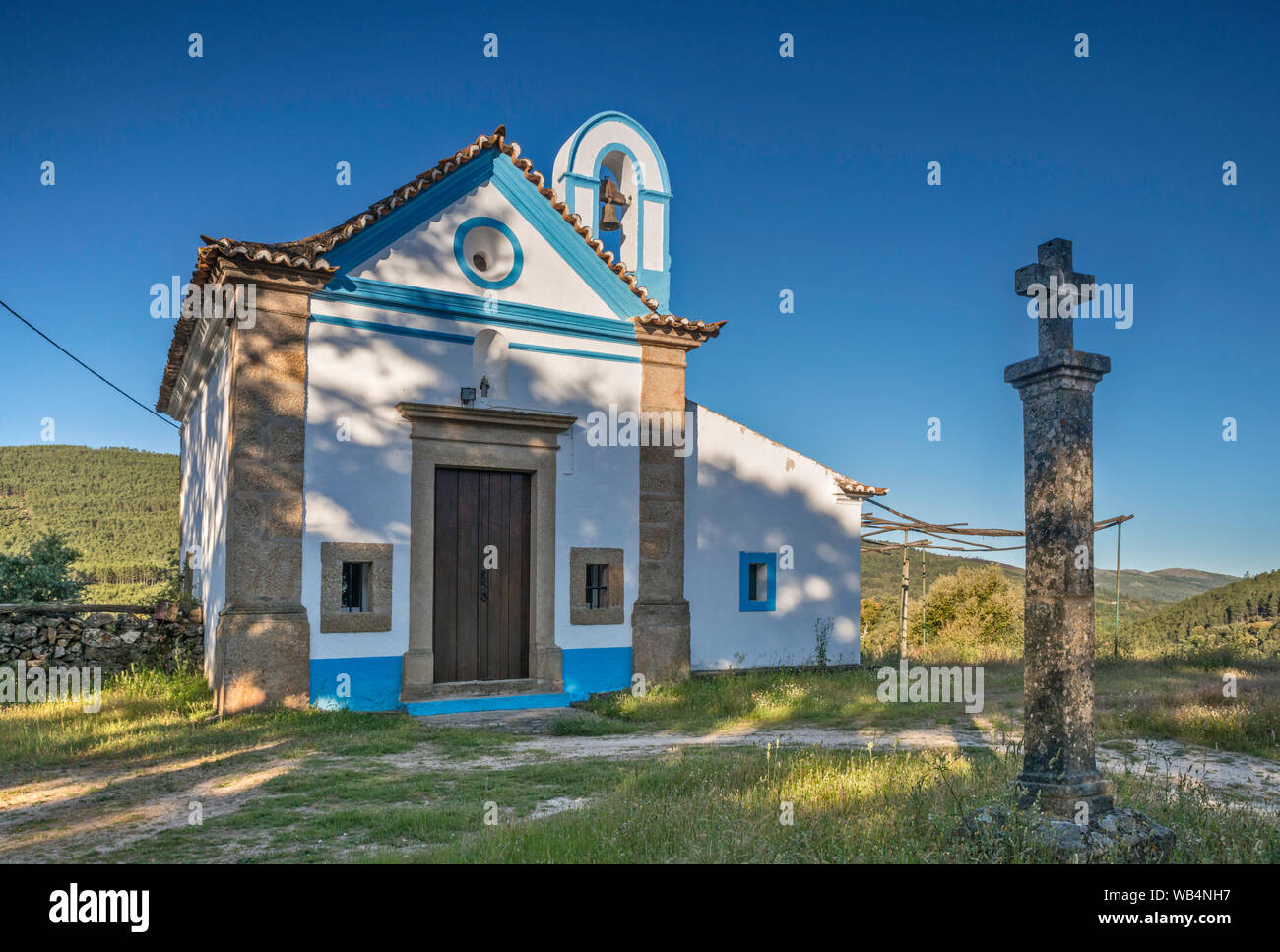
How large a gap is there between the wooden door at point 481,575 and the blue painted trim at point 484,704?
0.41 meters

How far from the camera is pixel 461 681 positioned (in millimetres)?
11102

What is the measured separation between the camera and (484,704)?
35.7ft

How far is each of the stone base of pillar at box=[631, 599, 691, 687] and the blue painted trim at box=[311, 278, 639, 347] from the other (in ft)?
11.9

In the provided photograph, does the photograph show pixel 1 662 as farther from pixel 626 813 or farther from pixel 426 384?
pixel 626 813

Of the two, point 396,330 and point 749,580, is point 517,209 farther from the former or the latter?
point 749,580

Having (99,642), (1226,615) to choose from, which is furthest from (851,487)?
(1226,615)

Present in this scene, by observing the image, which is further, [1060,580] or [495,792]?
[495,792]

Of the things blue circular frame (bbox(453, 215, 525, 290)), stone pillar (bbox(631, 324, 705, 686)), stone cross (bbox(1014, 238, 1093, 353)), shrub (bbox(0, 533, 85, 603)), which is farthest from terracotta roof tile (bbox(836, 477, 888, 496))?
shrub (bbox(0, 533, 85, 603))

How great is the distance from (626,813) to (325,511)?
636cm

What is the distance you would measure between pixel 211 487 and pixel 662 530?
592cm

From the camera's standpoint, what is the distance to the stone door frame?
10750 mm

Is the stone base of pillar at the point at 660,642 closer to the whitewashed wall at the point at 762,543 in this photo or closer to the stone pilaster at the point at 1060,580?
the whitewashed wall at the point at 762,543

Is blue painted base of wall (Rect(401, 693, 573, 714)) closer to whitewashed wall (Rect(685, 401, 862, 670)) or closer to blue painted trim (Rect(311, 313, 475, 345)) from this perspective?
whitewashed wall (Rect(685, 401, 862, 670))
